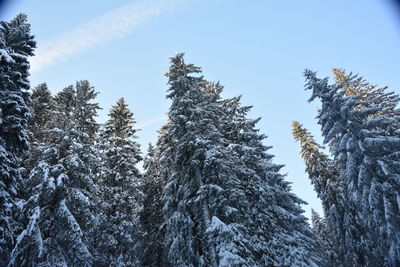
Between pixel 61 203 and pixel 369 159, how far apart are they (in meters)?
20.4

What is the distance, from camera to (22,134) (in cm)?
1338

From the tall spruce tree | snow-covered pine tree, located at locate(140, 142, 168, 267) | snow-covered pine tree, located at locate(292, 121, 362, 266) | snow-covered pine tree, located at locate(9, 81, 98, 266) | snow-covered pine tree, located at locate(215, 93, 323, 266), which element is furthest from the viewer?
snow-covered pine tree, located at locate(292, 121, 362, 266)

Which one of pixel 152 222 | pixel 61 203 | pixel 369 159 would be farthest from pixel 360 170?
pixel 61 203

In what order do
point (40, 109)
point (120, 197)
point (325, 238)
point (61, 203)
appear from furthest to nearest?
1. point (325, 238)
2. point (40, 109)
3. point (120, 197)
4. point (61, 203)

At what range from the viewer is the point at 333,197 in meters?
27.6

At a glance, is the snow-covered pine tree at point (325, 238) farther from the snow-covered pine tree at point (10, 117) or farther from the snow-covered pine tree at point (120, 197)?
the snow-covered pine tree at point (10, 117)

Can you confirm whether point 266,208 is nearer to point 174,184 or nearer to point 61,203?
point 174,184

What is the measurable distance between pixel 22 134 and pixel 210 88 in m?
16.4

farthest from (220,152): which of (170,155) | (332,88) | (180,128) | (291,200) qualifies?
(332,88)

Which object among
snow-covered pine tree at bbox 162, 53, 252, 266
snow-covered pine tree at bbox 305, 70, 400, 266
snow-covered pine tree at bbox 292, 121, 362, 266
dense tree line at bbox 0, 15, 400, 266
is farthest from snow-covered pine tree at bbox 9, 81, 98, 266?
snow-covered pine tree at bbox 292, 121, 362, 266

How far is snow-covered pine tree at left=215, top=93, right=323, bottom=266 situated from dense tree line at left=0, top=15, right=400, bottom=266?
3.2 inches

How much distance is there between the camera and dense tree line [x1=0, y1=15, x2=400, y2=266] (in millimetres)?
13438

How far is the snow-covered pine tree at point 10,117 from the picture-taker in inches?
468

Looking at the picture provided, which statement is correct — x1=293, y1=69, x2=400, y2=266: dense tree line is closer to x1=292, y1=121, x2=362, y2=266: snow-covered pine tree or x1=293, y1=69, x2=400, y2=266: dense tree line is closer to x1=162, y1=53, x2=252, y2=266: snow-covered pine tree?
x1=292, y1=121, x2=362, y2=266: snow-covered pine tree
